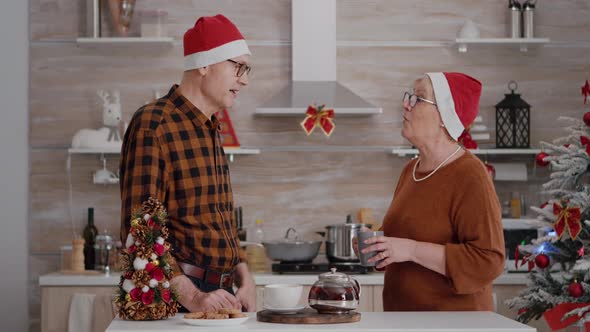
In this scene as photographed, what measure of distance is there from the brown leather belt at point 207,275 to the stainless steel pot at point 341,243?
202 cm

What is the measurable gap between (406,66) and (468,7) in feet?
1.60

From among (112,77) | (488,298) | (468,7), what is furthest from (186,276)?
(468,7)

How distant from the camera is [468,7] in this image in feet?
16.9

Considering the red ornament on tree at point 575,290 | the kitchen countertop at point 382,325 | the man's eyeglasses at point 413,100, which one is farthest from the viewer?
the red ornament on tree at point 575,290

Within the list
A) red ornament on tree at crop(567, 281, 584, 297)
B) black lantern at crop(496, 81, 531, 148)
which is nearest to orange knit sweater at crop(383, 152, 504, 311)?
red ornament on tree at crop(567, 281, 584, 297)

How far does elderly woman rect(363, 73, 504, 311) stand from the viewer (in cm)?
250

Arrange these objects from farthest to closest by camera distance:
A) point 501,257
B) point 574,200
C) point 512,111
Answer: point 512,111 < point 574,200 < point 501,257

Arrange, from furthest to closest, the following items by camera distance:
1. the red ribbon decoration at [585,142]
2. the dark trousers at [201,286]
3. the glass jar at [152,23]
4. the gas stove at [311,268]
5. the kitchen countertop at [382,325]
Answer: the glass jar at [152,23]
the gas stove at [311,268]
the red ribbon decoration at [585,142]
the dark trousers at [201,286]
the kitchen countertop at [382,325]

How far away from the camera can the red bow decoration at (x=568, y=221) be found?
390cm

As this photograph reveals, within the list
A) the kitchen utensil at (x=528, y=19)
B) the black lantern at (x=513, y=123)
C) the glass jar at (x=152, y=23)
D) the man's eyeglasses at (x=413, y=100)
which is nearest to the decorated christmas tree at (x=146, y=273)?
the man's eyeglasses at (x=413, y=100)

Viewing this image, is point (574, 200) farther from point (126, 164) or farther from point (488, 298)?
point (126, 164)

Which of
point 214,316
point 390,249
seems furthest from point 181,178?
point 390,249

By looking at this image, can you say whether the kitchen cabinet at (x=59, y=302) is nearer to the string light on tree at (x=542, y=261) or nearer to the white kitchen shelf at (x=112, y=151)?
the white kitchen shelf at (x=112, y=151)

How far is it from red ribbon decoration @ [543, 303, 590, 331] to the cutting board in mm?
1963
